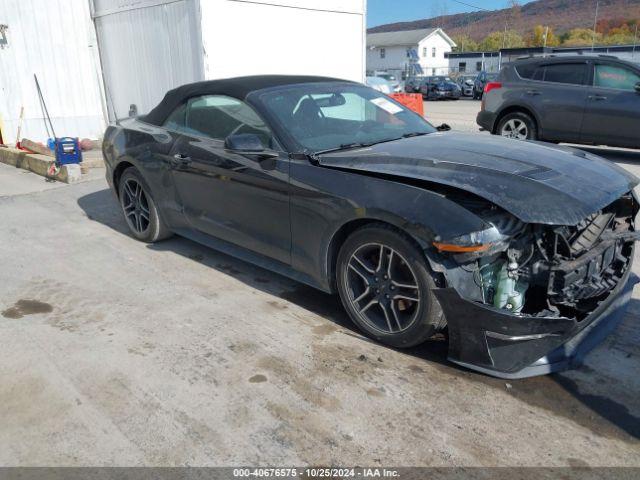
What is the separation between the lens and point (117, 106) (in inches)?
429

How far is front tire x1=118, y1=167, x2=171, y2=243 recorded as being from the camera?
5.00 meters

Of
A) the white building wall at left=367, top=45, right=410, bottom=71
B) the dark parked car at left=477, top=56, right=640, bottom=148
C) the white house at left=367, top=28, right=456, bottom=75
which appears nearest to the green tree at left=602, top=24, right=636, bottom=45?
the white house at left=367, top=28, right=456, bottom=75

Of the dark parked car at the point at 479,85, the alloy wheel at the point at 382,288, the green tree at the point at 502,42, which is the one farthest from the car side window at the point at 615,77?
the green tree at the point at 502,42

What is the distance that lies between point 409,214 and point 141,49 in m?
8.26

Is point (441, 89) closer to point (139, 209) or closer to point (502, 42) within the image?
point (139, 209)

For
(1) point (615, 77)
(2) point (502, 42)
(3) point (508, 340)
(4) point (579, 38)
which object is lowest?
(3) point (508, 340)

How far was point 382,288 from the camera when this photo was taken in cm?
318

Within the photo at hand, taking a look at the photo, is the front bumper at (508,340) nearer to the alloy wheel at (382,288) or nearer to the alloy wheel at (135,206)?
the alloy wheel at (382,288)

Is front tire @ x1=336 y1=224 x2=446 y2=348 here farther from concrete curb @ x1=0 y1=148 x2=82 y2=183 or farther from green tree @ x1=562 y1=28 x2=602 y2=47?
green tree @ x1=562 y1=28 x2=602 y2=47

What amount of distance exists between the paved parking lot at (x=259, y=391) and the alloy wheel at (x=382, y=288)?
0.61 ft

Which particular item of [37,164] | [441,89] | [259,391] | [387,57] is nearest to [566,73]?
[259,391]

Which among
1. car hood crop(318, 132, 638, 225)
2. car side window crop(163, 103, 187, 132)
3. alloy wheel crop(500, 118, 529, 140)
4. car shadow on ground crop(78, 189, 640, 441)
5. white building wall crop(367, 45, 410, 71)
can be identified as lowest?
car shadow on ground crop(78, 189, 640, 441)

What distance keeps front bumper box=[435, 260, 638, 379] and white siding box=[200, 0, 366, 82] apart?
21.6ft

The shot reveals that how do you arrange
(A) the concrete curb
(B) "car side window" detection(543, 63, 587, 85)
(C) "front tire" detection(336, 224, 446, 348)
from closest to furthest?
(C) "front tire" detection(336, 224, 446, 348)
(A) the concrete curb
(B) "car side window" detection(543, 63, 587, 85)
